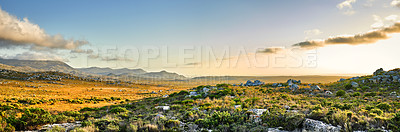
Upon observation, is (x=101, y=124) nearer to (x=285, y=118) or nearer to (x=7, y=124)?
(x=7, y=124)

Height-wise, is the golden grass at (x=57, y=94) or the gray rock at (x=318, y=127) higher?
the gray rock at (x=318, y=127)

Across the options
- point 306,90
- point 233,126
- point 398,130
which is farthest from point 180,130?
point 306,90

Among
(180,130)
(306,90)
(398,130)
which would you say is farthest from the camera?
(306,90)

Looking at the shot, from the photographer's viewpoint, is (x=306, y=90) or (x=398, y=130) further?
(x=306, y=90)

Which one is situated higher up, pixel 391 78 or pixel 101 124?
pixel 391 78

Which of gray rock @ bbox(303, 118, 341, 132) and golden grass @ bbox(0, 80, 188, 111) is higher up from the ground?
gray rock @ bbox(303, 118, 341, 132)

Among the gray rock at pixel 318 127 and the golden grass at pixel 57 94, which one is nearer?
the gray rock at pixel 318 127

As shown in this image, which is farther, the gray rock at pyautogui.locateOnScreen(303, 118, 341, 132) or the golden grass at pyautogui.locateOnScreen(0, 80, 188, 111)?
the golden grass at pyautogui.locateOnScreen(0, 80, 188, 111)

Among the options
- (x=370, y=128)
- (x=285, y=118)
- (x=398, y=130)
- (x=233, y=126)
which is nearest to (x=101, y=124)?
(x=233, y=126)

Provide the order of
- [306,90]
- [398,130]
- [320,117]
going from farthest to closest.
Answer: [306,90], [320,117], [398,130]

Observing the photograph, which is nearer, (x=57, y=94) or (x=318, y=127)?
(x=318, y=127)

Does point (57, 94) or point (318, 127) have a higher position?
point (318, 127)
